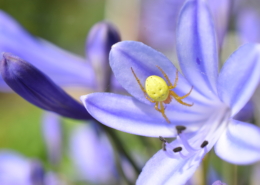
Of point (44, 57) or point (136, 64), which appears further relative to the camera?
point (44, 57)

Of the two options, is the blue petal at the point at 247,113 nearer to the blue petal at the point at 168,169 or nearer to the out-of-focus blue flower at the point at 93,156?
the blue petal at the point at 168,169

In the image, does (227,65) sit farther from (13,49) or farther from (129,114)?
(13,49)

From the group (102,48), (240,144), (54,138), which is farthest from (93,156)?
(240,144)

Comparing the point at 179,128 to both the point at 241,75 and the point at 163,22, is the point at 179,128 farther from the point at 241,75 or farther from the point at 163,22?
the point at 163,22

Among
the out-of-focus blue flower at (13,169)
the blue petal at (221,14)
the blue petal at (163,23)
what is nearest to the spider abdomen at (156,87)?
the blue petal at (221,14)

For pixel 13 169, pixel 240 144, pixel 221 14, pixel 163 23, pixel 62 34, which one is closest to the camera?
pixel 240 144

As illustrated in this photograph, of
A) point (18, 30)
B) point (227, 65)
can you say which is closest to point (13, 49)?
point (18, 30)

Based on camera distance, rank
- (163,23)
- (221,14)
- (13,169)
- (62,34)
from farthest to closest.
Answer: (62,34)
(163,23)
(13,169)
(221,14)

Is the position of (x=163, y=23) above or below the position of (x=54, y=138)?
above

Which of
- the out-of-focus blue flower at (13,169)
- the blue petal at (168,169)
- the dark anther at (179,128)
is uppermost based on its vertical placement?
the dark anther at (179,128)
